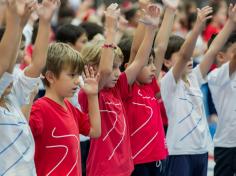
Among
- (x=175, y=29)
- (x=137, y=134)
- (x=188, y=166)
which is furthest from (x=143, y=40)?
(x=175, y=29)

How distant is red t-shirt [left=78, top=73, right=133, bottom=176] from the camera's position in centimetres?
547

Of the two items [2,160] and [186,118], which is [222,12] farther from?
[2,160]

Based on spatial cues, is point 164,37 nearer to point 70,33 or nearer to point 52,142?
point 52,142

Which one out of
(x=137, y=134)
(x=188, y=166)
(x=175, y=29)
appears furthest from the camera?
(x=175, y=29)

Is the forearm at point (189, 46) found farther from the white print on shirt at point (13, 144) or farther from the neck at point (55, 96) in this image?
the white print on shirt at point (13, 144)

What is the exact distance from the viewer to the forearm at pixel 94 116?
5.09 metres

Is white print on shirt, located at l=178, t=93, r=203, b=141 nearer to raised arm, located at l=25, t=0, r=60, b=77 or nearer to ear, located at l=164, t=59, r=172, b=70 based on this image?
ear, located at l=164, t=59, r=172, b=70

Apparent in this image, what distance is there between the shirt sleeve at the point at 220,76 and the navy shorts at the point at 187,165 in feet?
2.21

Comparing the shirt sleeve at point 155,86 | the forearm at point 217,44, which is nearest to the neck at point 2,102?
the shirt sleeve at point 155,86

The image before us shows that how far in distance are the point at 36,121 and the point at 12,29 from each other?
80 cm

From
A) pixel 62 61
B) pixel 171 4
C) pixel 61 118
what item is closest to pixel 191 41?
pixel 171 4

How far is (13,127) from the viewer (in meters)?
4.54

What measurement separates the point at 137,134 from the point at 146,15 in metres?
0.89

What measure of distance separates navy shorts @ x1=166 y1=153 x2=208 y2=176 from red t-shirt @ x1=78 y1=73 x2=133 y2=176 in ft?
3.02
